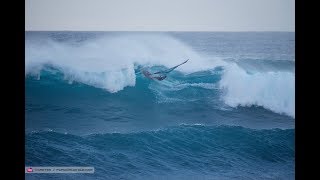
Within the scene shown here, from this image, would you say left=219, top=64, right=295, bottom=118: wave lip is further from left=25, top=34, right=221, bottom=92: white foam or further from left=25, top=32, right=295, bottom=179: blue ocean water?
left=25, top=34, right=221, bottom=92: white foam

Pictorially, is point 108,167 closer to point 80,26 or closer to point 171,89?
point 171,89

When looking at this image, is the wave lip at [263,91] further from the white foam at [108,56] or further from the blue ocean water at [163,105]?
the white foam at [108,56]

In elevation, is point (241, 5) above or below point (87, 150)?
above

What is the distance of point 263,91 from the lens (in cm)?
398

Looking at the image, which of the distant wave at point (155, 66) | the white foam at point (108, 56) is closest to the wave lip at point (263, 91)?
the distant wave at point (155, 66)

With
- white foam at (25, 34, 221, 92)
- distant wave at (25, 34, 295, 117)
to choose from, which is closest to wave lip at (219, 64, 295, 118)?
distant wave at (25, 34, 295, 117)

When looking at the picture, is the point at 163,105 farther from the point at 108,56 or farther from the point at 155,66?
the point at 108,56

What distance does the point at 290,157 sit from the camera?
12.9 ft

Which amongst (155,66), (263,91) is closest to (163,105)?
(155,66)

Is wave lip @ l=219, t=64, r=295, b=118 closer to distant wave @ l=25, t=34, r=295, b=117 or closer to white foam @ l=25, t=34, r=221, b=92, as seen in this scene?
distant wave @ l=25, t=34, r=295, b=117

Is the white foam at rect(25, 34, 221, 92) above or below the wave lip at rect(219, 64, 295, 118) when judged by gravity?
above

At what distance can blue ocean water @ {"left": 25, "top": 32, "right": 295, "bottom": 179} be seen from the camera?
12.9ft
